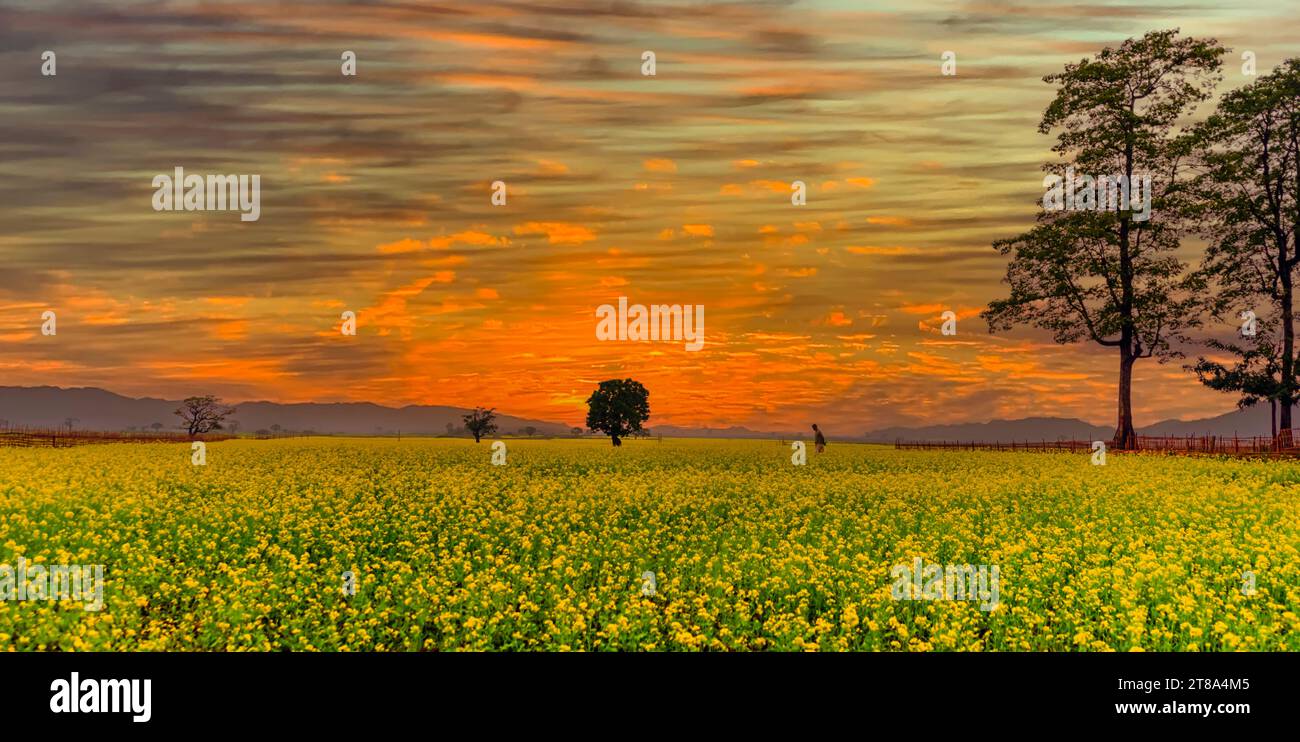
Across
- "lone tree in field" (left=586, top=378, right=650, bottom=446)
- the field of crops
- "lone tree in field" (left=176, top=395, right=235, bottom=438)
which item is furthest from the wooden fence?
"lone tree in field" (left=176, top=395, right=235, bottom=438)

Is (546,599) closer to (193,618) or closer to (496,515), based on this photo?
(193,618)

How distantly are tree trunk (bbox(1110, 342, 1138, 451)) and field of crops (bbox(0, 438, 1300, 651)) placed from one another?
25.3m

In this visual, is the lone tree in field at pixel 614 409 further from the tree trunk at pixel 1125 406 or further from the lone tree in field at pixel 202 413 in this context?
the lone tree in field at pixel 202 413

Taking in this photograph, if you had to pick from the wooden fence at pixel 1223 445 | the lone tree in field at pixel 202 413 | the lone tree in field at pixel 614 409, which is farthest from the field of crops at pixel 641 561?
the lone tree in field at pixel 202 413

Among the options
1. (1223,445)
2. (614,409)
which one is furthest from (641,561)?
(614,409)

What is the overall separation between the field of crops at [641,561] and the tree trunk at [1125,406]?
25.3 meters

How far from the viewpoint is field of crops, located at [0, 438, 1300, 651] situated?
12508 mm

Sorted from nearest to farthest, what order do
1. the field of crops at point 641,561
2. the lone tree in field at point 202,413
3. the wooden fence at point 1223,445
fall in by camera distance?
the field of crops at point 641,561 → the wooden fence at point 1223,445 → the lone tree in field at point 202,413

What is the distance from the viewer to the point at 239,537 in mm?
20234

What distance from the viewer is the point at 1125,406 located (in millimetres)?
56281

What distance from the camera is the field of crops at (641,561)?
41.0 feet

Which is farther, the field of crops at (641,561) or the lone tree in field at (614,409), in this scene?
the lone tree in field at (614,409)

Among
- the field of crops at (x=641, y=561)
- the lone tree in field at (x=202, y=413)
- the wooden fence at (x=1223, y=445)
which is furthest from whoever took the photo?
the lone tree in field at (x=202, y=413)

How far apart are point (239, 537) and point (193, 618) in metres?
7.28
